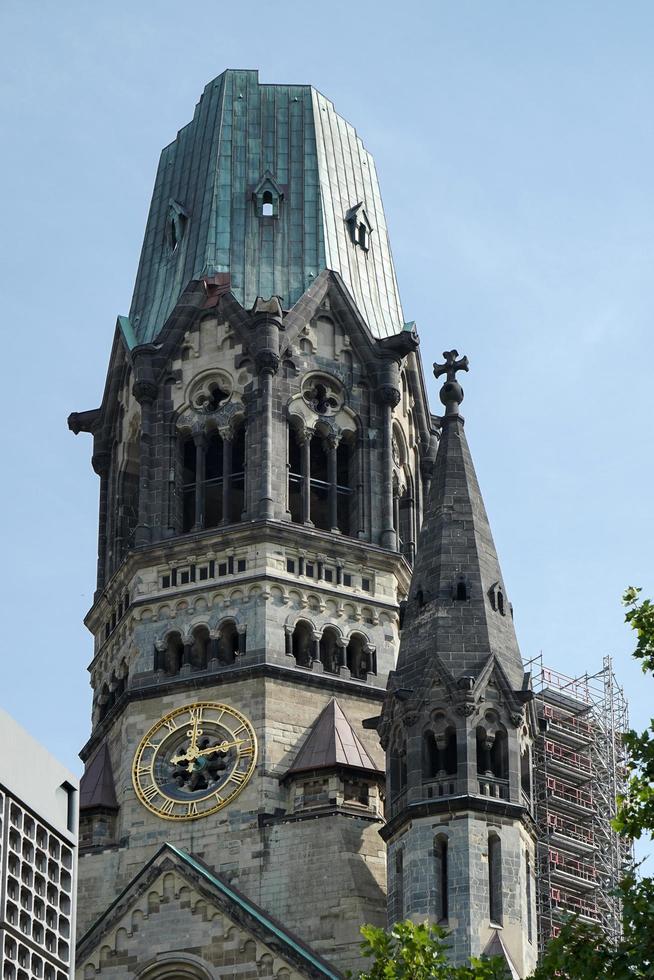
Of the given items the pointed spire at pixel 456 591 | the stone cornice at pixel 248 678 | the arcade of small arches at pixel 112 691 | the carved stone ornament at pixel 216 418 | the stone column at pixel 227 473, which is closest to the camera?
the pointed spire at pixel 456 591

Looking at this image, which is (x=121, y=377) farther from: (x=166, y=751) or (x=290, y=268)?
(x=166, y=751)

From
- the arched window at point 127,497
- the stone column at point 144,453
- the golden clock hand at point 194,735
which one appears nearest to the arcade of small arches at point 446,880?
the golden clock hand at point 194,735

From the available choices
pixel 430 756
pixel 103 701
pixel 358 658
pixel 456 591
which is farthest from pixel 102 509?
pixel 430 756

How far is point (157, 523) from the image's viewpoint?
61000 mm

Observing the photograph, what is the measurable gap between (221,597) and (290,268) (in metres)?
8.76

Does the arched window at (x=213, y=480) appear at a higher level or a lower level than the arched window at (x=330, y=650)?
higher

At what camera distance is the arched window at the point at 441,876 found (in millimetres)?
51084

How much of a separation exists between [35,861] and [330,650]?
20489 millimetres

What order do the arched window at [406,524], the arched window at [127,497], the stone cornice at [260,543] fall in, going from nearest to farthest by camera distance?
the stone cornice at [260,543] → the arched window at [406,524] → the arched window at [127,497]

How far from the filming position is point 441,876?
169 ft

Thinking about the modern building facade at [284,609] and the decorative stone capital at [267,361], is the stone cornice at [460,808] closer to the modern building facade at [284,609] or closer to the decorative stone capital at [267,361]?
the modern building facade at [284,609]

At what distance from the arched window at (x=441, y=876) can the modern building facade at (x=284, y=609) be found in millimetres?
57

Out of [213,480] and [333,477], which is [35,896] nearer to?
[213,480]

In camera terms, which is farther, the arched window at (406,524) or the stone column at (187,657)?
the arched window at (406,524)
